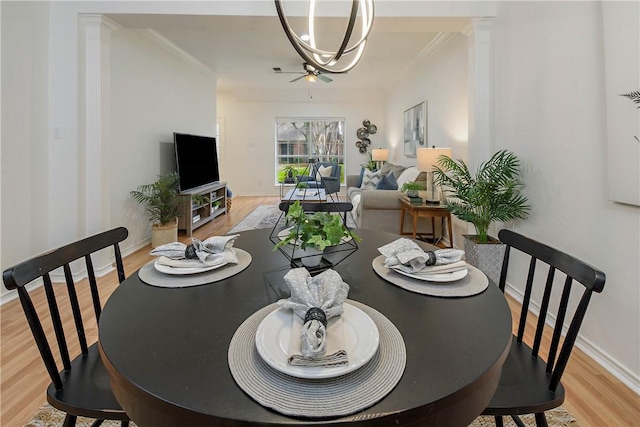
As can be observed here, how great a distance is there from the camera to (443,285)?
3.36ft

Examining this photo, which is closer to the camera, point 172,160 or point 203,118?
point 172,160

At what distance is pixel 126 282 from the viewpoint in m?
1.07

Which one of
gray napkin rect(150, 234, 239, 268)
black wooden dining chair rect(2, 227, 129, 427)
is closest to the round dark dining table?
gray napkin rect(150, 234, 239, 268)

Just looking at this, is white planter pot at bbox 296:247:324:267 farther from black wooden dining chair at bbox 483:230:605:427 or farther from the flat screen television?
the flat screen television

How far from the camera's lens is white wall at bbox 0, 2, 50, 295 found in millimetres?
2467

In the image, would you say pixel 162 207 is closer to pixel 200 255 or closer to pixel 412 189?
pixel 412 189

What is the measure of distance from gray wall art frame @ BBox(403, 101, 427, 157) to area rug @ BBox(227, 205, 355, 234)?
1747mm

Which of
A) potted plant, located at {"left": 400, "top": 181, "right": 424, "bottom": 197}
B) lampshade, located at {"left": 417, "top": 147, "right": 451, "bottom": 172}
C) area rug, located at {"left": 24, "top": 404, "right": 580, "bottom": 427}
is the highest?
lampshade, located at {"left": 417, "top": 147, "right": 451, "bottom": 172}

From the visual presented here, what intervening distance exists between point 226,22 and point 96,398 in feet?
9.83

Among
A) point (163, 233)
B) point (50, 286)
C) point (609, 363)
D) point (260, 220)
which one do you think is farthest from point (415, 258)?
point (260, 220)

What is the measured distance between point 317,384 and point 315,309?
16cm

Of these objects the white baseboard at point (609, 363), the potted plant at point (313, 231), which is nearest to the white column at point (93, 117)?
the potted plant at point (313, 231)

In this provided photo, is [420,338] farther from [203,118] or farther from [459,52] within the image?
[203,118]

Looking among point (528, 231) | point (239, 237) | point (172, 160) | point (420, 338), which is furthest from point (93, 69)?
point (528, 231)
